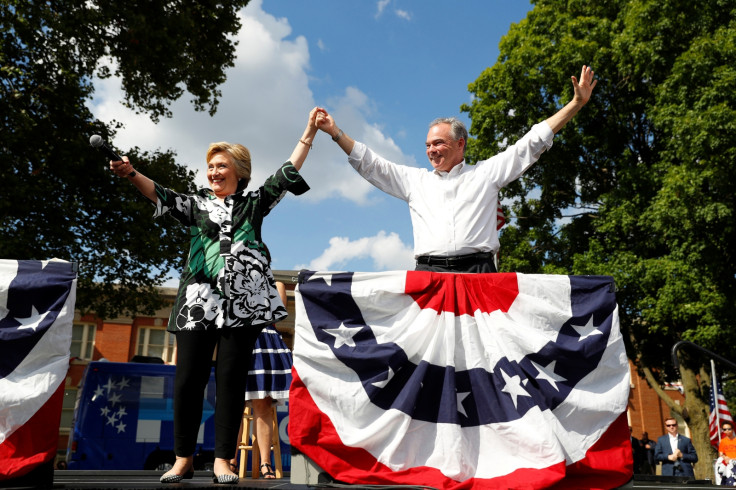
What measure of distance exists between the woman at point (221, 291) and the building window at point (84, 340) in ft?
108

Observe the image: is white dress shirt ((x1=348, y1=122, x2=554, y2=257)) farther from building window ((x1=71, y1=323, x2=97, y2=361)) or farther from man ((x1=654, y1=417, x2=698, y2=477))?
building window ((x1=71, y1=323, x2=97, y2=361))

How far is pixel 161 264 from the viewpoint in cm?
1431

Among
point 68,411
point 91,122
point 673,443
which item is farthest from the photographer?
point 68,411

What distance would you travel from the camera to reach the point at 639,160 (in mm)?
17344

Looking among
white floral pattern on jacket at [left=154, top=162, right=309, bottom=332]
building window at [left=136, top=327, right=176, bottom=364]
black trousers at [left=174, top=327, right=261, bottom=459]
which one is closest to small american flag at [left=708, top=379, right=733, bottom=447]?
white floral pattern on jacket at [left=154, top=162, right=309, bottom=332]

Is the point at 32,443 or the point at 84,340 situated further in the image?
the point at 84,340

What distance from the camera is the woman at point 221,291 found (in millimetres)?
3262

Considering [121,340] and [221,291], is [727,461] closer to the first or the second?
[221,291]

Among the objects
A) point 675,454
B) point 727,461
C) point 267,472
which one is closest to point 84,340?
point 675,454

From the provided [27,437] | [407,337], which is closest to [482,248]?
[407,337]

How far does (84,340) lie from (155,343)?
11.8 ft

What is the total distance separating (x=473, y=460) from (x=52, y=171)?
12.3 metres

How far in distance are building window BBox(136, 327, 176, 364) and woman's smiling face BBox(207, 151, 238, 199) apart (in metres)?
31.7

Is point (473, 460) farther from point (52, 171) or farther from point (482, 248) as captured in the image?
point (52, 171)
